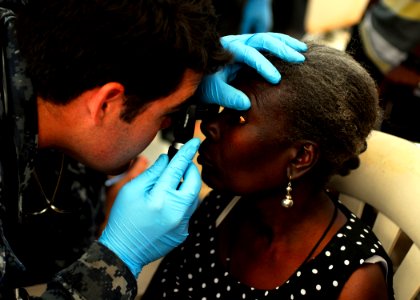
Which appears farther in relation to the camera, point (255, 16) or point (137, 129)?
point (255, 16)

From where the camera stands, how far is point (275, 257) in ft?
4.19

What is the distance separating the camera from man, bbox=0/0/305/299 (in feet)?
3.21

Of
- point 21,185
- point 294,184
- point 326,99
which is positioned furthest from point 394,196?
point 21,185

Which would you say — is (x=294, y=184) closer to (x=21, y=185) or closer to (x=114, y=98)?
(x=114, y=98)

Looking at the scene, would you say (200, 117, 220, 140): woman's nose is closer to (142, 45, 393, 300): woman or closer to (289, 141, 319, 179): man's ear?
(142, 45, 393, 300): woman

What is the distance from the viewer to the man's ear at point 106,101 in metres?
1.03

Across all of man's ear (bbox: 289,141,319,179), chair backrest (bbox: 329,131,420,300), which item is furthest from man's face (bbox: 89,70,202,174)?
chair backrest (bbox: 329,131,420,300)

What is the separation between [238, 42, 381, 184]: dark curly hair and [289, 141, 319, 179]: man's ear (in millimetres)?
16

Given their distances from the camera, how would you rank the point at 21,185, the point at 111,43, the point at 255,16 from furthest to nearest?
the point at 255,16 < the point at 21,185 < the point at 111,43

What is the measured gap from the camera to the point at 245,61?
1.16 meters

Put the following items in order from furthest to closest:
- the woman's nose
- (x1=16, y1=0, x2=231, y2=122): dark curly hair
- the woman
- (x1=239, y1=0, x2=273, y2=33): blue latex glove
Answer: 1. (x1=239, y1=0, x2=273, y2=33): blue latex glove
2. the woman's nose
3. the woman
4. (x1=16, y1=0, x2=231, y2=122): dark curly hair

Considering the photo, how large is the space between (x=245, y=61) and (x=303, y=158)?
0.28 meters

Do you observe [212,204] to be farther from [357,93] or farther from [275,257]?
[357,93]

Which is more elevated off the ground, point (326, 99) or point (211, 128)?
point (326, 99)
